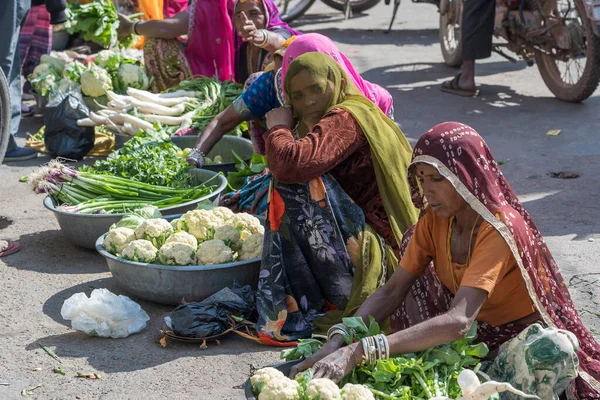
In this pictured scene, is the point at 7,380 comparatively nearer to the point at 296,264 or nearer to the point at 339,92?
the point at 296,264

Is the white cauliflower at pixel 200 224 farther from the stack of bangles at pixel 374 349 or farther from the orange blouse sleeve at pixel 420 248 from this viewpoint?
the stack of bangles at pixel 374 349

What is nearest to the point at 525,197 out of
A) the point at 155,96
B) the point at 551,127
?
the point at 551,127

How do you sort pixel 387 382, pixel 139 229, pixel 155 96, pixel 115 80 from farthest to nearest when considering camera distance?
pixel 115 80, pixel 155 96, pixel 139 229, pixel 387 382

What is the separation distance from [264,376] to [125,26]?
564cm

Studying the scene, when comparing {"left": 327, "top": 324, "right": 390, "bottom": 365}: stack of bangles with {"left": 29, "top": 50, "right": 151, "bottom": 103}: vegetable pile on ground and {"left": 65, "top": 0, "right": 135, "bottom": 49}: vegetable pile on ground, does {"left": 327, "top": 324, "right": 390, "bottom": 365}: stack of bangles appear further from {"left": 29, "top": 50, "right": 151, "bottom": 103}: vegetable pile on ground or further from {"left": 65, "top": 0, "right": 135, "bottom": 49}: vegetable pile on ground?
{"left": 65, "top": 0, "right": 135, "bottom": 49}: vegetable pile on ground

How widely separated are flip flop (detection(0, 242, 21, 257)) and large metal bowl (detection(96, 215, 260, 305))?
1.04 meters

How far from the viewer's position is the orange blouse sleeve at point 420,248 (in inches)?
118

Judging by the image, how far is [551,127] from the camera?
23.4ft

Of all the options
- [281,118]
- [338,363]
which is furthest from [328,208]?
[338,363]

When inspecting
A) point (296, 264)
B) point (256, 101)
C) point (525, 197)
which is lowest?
point (525, 197)

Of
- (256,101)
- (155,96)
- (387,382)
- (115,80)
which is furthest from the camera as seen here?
(115,80)

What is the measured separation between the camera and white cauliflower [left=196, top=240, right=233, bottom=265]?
396cm

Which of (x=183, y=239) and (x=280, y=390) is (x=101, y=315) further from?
(x=280, y=390)

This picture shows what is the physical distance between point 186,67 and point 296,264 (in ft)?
12.1
